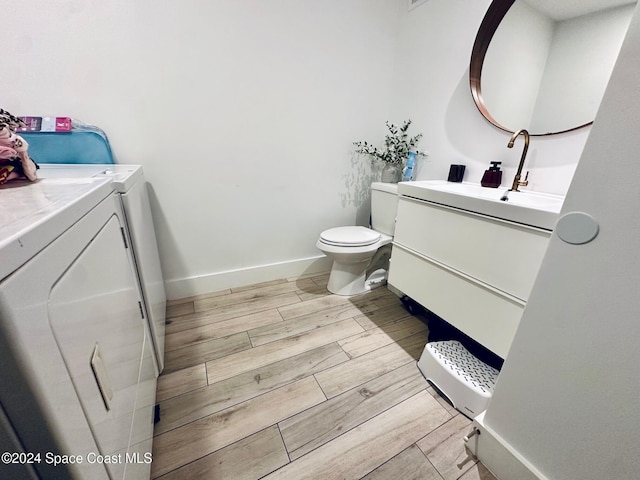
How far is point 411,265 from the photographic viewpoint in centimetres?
128

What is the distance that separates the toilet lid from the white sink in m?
0.42

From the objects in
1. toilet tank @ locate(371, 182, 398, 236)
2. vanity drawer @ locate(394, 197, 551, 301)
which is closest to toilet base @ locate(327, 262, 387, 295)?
toilet tank @ locate(371, 182, 398, 236)

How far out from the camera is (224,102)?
4.62 feet

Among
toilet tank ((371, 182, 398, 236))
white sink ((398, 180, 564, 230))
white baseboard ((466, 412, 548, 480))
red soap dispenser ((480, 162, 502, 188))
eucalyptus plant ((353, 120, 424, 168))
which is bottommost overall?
white baseboard ((466, 412, 548, 480))

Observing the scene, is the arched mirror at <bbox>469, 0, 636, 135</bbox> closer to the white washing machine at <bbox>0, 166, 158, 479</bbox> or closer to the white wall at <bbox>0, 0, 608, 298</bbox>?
the white wall at <bbox>0, 0, 608, 298</bbox>

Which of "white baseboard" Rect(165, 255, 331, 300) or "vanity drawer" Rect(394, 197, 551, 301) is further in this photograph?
"white baseboard" Rect(165, 255, 331, 300)

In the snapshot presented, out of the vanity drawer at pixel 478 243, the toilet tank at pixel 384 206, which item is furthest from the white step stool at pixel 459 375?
the toilet tank at pixel 384 206

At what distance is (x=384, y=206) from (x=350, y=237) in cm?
33

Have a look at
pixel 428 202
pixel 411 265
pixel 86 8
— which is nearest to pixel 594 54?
pixel 428 202

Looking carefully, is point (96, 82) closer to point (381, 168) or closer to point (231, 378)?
point (231, 378)

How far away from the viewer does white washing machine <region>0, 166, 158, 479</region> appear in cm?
28

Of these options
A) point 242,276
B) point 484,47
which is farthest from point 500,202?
point 242,276

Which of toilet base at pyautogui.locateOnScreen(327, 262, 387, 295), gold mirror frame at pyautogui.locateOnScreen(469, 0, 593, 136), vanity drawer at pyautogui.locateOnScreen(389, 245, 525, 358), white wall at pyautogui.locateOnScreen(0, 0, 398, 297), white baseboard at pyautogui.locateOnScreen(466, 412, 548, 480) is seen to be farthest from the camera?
toilet base at pyautogui.locateOnScreen(327, 262, 387, 295)

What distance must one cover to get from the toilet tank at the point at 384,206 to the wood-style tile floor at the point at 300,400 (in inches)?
22.8
